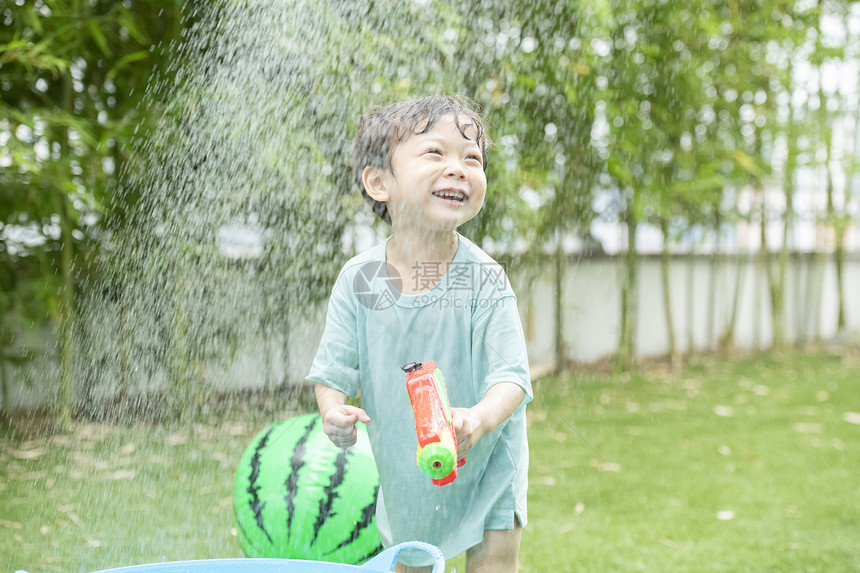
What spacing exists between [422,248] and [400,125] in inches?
8.9

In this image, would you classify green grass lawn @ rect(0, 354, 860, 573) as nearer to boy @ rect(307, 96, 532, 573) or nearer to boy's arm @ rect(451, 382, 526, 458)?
boy @ rect(307, 96, 532, 573)

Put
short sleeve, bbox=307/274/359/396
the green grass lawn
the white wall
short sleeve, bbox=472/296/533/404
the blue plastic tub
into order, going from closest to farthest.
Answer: the blue plastic tub, short sleeve, bbox=472/296/533/404, short sleeve, bbox=307/274/359/396, the green grass lawn, the white wall

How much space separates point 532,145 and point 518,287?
113 cm

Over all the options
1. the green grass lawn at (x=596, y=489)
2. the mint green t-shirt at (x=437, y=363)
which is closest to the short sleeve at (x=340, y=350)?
the mint green t-shirt at (x=437, y=363)

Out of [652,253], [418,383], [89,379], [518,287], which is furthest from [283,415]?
[652,253]

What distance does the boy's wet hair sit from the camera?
1.50 metres

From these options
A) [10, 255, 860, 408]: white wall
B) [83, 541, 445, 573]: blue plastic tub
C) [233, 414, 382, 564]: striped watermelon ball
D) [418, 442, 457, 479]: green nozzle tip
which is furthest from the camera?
[10, 255, 860, 408]: white wall

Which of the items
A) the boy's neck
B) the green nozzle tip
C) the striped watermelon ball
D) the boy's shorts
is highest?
the boy's neck

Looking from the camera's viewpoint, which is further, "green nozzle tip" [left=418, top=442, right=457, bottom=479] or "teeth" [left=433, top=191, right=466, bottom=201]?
"teeth" [left=433, top=191, right=466, bottom=201]

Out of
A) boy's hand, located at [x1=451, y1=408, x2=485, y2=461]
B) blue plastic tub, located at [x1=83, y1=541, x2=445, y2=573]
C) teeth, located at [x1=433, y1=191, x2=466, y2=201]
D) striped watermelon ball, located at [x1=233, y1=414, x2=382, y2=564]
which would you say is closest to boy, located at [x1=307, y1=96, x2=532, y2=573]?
teeth, located at [x1=433, y1=191, x2=466, y2=201]

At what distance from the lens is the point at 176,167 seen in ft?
12.6

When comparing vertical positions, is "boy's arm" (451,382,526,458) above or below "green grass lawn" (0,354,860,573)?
above

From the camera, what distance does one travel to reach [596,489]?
11.7ft

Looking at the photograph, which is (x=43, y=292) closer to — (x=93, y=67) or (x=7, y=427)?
(x=7, y=427)
